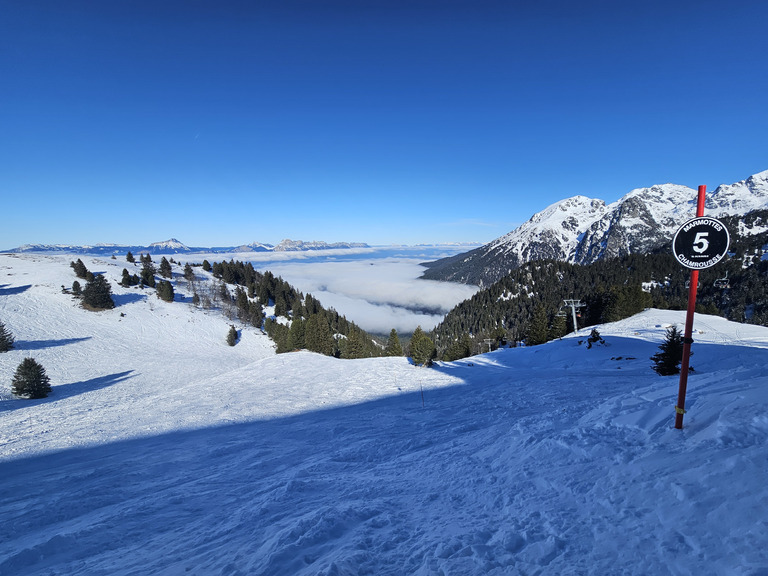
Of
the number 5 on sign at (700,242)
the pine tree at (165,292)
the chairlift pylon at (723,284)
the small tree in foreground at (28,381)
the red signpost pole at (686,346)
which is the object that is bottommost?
the small tree in foreground at (28,381)

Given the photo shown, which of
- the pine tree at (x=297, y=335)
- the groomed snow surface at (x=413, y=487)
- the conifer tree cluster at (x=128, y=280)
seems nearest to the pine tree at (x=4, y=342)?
the groomed snow surface at (x=413, y=487)

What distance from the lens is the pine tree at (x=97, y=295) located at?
2554 inches

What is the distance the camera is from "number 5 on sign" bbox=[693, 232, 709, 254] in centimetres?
560

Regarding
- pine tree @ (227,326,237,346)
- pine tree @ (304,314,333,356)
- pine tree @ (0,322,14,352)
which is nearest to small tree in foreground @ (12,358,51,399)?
pine tree @ (0,322,14,352)

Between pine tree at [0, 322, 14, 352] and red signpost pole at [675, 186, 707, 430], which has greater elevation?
red signpost pole at [675, 186, 707, 430]

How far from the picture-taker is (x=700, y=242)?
5.65 metres

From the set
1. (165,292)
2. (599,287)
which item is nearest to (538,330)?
(599,287)

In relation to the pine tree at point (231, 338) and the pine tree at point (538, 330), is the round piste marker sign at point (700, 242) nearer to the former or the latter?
the pine tree at point (538, 330)

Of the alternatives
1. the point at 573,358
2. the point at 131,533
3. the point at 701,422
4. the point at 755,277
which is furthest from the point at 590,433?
the point at 755,277

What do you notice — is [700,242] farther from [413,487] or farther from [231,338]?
[231,338]

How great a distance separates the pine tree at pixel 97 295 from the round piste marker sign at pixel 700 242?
85508mm

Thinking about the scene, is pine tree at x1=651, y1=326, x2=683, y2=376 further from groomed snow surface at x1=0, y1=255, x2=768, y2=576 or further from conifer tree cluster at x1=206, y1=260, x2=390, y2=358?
conifer tree cluster at x1=206, y1=260, x2=390, y2=358

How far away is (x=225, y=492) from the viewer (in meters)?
8.01

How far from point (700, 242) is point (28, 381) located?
1779 inches
